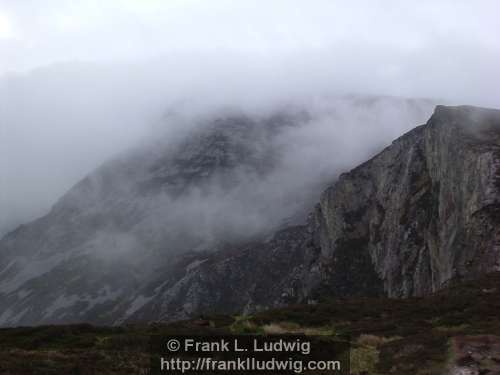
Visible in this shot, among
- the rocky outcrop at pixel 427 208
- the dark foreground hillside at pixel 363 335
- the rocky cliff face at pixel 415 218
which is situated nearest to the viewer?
the dark foreground hillside at pixel 363 335

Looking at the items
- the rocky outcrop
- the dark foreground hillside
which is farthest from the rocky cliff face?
the dark foreground hillside

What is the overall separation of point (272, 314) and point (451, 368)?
21452 mm

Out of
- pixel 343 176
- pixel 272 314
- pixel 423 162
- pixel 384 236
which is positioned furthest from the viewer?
pixel 343 176

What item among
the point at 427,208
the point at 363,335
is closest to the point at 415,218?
the point at 427,208

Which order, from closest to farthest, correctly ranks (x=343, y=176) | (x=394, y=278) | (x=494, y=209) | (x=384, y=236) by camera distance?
(x=494, y=209) → (x=394, y=278) → (x=384, y=236) → (x=343, y=176)

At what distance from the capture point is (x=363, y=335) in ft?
104

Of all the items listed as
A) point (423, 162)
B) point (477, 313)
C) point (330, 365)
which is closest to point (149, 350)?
point (330, 365)

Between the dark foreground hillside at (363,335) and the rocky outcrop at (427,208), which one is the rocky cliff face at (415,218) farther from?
the dark foreground hillside at (363,335)

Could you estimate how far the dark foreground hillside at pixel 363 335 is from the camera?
2311 cm

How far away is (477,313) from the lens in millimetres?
35375

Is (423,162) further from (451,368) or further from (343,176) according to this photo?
(451,368)

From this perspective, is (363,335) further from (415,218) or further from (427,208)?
(415,218)

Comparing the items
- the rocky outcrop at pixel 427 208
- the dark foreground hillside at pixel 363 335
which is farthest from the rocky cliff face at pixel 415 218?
the dark foreground hillside at pixel 363 335

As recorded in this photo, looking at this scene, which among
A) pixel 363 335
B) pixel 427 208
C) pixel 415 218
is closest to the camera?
pixel 363 335
